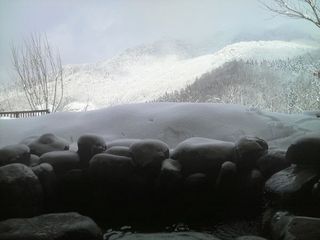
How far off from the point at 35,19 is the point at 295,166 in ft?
12.9

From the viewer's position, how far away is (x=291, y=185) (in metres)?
1.93

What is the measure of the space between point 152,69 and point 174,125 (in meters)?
3.99

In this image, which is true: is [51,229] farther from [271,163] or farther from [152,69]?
[152,69]

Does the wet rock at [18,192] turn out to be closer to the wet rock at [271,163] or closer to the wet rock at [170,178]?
the wet rock at [170,178]

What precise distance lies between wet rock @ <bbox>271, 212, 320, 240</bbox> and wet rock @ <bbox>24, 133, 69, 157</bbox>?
187 centimetres

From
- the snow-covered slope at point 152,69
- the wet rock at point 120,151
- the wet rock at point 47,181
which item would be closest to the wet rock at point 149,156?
the wet rock at point 120,151

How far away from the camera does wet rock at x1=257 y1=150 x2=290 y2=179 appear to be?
228 cm

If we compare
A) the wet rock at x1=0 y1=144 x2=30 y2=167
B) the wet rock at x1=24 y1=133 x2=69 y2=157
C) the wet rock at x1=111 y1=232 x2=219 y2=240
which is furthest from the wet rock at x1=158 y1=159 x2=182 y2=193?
the wet rock at x1=0 y1=144 x2=30 y2=167

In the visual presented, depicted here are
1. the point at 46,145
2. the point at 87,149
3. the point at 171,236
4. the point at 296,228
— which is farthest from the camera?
the point at 46,145

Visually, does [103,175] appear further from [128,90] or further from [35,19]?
[128,90]

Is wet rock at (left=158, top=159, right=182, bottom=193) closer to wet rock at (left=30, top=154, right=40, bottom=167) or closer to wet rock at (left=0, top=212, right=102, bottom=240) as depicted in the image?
wet rock at (left=0, top=212, right=102, bottom=240)

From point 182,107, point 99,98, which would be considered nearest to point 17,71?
point 99,98

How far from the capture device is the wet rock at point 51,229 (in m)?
1.70

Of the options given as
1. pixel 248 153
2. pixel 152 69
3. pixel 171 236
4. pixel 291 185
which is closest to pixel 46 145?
pixel 171 236
